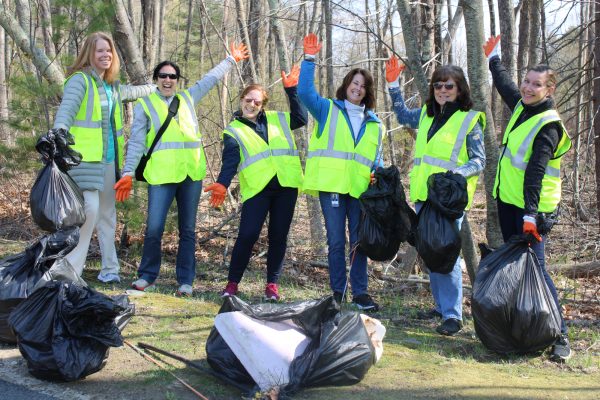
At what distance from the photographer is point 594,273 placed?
16.4ft

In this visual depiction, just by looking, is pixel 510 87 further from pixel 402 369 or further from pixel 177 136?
pixel 177 136

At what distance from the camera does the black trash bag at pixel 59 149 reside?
122 inches

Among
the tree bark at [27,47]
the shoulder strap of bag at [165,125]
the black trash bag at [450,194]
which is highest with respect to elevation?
the tree bark at [27,47]

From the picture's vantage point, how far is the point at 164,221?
12.6 ft

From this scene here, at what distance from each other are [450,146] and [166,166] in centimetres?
215

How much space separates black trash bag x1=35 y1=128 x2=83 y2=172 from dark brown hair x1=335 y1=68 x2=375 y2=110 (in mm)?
2003

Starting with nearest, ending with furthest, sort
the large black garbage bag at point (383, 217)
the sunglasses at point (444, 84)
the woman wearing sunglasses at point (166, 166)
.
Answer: the sunglasses at point (444, 84) → the large black garbage bag at point (383, 217) → the woman wearing sunglasses at point (166, 166)

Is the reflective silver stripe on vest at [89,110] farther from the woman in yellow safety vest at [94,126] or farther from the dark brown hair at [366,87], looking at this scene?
the dark brown hair at [366,87]

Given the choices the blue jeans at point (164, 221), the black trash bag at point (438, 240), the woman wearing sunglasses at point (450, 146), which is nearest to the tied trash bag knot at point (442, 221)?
the black trash bag at point (438, 240)

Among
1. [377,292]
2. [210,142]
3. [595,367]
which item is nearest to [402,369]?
→ [595,367]

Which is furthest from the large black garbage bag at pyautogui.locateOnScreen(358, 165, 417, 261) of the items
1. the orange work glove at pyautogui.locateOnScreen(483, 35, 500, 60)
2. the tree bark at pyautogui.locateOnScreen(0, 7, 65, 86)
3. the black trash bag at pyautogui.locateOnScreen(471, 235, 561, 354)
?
the tree bark at pyautogui.locateOnScreen(0, 7, 65, 86)

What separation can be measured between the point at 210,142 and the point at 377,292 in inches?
124

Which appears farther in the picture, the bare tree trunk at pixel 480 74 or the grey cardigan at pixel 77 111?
the bare tree trunk at pixel 480 74

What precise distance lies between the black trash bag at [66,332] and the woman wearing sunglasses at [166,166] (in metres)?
1.39
